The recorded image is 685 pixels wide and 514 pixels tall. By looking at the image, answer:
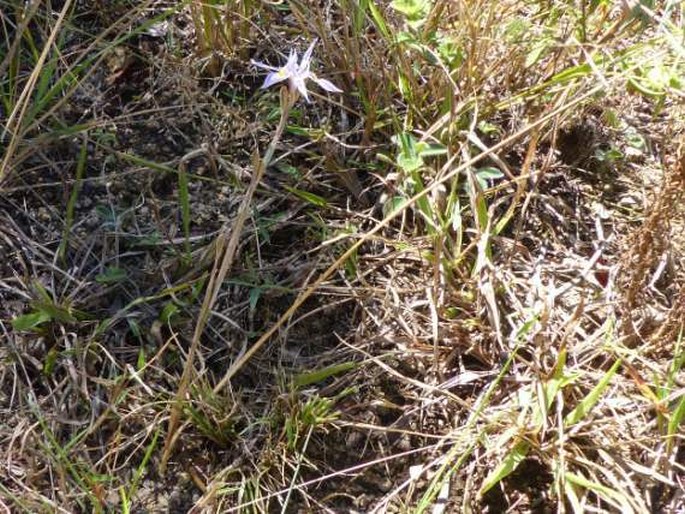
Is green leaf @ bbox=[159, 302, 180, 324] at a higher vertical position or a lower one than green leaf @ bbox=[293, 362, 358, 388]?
lower

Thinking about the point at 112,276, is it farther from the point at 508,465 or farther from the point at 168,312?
the point at 508,465

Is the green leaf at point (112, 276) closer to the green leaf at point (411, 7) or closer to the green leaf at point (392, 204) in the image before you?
the green leaf at point (392, 204)

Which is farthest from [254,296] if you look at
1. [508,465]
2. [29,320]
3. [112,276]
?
[508,465]

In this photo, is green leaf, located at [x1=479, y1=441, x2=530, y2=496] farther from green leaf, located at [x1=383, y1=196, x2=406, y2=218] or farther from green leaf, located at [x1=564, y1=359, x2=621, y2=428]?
green leaf, located at [x1=383, y1=196, x2=406, y2=218]

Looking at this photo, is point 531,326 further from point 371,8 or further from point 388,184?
point 371,8

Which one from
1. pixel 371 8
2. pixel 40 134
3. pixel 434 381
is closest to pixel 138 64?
pixel 40 134

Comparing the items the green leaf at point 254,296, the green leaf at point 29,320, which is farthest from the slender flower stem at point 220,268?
the green leaf at point 29,320

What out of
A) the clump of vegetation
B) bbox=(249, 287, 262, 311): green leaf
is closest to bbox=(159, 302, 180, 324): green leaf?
the clump of vegetation

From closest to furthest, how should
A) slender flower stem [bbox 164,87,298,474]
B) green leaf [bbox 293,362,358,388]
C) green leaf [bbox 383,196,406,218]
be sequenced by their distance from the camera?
1. slender flower stem [bbox 164,87,298,474]
2. green leaf [bbox 293,362,358,388]
3. green leaf [bbox 383,196,406,218]
